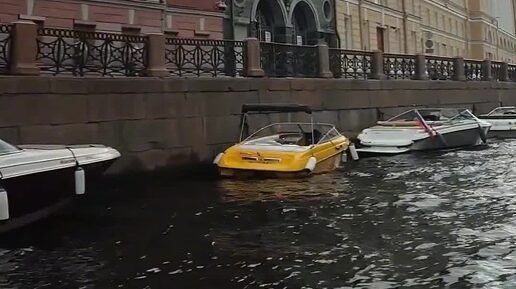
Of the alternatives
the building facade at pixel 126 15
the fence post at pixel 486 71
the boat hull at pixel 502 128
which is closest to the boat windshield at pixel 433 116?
the boat hull at pixel 502 128

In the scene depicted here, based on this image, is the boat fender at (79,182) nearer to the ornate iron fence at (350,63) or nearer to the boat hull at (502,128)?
the ornate iron fence at (350,63)

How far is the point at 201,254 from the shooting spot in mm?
8289

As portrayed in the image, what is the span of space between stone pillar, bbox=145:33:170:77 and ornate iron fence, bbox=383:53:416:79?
1172 cm

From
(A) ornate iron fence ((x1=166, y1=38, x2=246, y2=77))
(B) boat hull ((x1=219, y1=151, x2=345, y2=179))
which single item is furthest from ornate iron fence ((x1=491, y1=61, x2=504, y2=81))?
(B) boat hull ((x1=219, y1=151, x2=345, y2=179))

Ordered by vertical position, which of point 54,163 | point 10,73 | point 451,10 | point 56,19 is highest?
point 451,10

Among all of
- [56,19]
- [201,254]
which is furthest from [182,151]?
[56,19]

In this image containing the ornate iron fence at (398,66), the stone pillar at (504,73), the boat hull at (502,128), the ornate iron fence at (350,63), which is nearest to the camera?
the ornate iron fence at (350,63)

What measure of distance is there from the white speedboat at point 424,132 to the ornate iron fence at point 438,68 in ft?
20.6

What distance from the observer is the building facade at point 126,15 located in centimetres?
2295

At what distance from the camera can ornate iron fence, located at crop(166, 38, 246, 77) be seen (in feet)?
55.3

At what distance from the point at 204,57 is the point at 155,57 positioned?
6.25 ft

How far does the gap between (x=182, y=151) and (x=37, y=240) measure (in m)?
6.96

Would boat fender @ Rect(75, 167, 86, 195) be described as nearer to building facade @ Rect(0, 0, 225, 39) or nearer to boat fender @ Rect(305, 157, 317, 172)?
boat fender @ Rect(305, 157, 317, 172)

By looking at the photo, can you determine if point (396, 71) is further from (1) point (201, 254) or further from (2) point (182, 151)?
(1) point (201, 254)
